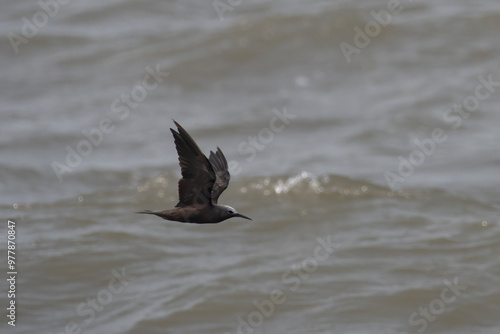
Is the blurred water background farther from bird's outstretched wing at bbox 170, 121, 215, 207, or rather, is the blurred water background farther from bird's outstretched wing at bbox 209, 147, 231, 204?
bird's outstretched wing at bbox 170, 121, 215, 207

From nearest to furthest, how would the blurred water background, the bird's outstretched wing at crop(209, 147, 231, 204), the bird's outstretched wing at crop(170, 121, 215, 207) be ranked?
the bird's outstretched wing at crop(170, 121, 215, 207)
the bird's outstretched wing at crop(209, 147, 231, 204)
the blurred water background

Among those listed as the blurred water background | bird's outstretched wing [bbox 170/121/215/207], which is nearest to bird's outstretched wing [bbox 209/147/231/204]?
bird's outstretched wing [bbox 170/121/215/207]

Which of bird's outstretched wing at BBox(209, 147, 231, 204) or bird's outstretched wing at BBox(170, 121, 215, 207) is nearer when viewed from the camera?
bird's outstretched wing at BBox(170, 121, 215, 207)

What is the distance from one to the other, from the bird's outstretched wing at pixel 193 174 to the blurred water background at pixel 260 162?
5.31 m

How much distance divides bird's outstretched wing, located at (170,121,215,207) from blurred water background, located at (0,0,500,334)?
209 inches

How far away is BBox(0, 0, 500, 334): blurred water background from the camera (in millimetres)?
14867

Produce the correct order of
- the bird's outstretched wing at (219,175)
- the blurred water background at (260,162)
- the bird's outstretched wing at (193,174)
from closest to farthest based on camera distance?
the bird's outstretched wing at (193,174), the bird's outstretched wing at (219,175), the blurred water background at (260,162)

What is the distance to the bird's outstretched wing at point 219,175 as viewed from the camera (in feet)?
31.5

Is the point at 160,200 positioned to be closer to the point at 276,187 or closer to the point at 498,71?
the point at 276,187

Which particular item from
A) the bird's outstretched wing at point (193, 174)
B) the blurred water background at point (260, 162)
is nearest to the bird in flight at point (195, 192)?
the bird's outstretched wing at point (193, 174)

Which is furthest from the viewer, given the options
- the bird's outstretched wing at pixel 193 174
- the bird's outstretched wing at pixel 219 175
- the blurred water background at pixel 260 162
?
the blurred water background at pixel 260 162

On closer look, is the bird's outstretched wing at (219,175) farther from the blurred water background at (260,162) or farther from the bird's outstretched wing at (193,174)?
the blurred water background at (260,162)

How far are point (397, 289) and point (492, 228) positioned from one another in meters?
2.31

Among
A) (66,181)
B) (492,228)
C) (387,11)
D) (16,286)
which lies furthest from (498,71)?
(16,286)
